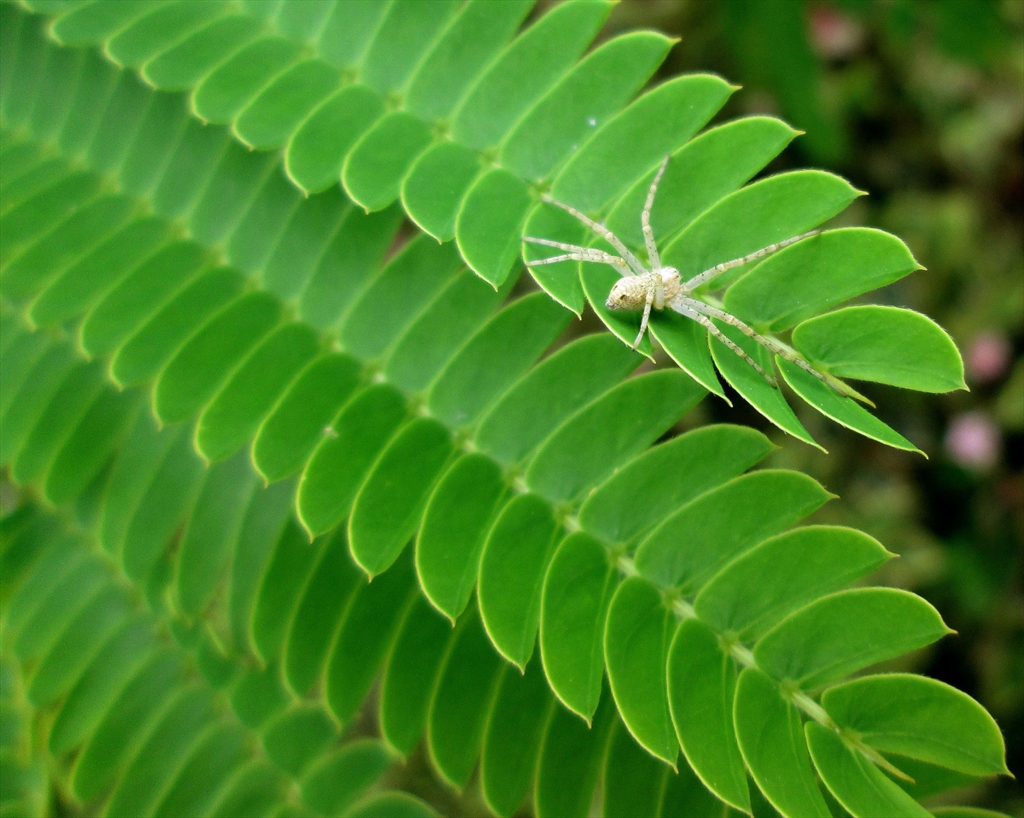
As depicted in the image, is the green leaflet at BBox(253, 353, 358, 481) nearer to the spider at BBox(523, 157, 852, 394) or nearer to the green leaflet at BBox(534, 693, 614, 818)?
the spider at BBox(523, 157, 852, 394)

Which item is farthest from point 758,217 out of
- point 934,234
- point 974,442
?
point 934,234

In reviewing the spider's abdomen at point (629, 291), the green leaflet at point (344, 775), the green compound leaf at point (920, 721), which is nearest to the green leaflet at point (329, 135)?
the spider's abdomen at point (629, 291)

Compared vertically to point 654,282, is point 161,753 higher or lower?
lower

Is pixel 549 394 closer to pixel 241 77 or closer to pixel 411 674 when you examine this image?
pixel 411 674

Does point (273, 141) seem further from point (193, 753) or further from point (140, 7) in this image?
point (193, 753)

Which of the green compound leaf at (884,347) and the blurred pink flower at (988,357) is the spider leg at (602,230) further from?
the blurred pink flower at (988,357)

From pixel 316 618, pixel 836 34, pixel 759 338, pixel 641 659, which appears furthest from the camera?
pixel 836 34

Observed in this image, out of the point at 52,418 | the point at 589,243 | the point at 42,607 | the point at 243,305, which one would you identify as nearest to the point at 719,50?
the point at 589,243
